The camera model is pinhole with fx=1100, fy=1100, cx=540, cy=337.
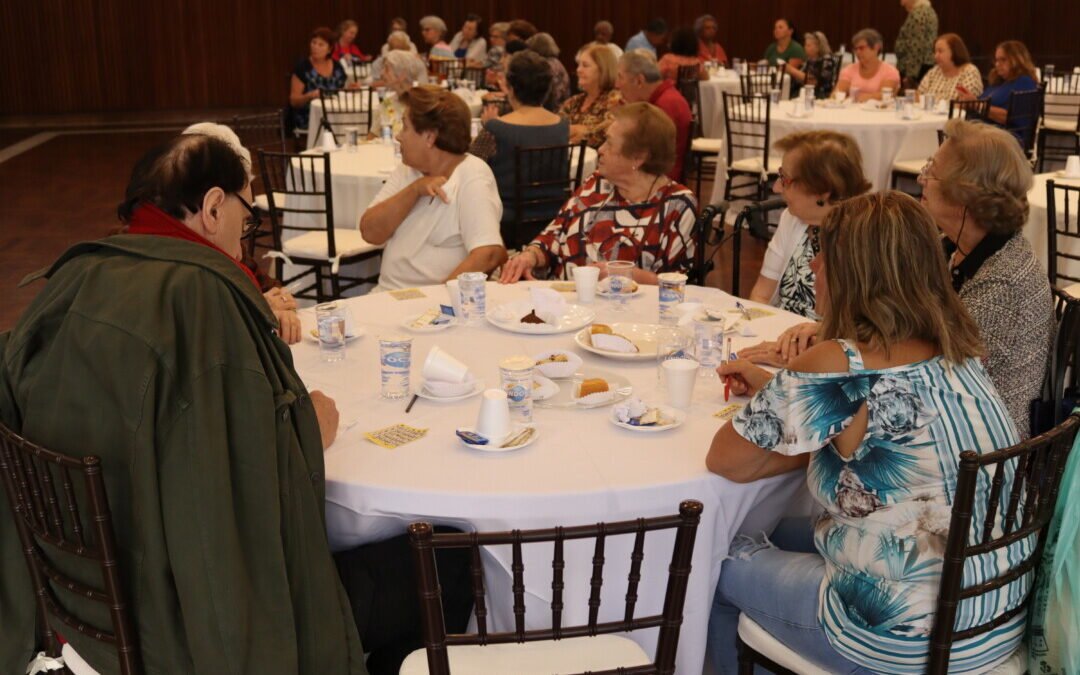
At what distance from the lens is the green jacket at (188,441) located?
6.05ft

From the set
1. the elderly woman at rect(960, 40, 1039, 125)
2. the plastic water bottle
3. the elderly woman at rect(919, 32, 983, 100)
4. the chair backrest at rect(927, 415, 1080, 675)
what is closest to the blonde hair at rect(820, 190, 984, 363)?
the chair backrest at rect(927, 415, 1080, 675)

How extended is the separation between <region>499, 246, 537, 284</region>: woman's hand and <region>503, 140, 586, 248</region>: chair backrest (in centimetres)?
168

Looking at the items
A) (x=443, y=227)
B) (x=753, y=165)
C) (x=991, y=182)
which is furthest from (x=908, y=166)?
(x=991, y=182)

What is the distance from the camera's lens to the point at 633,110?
3982 mm

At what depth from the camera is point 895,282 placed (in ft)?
6.91

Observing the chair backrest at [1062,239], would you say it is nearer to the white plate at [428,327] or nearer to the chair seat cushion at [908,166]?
the chair seat cushion at [908,166]

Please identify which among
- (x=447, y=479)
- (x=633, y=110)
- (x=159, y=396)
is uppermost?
(x=633, y=110)

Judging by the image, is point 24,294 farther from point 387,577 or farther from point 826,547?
point 826,547

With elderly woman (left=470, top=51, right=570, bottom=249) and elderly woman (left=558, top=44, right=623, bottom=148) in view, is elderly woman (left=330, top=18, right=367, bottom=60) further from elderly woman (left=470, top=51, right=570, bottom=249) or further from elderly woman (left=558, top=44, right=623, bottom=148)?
elderly woman (left=470, top=51, right=570, bottom=249)

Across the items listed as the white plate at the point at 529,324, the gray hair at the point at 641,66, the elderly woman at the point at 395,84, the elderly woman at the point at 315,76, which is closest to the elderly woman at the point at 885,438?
the white plate at the point at 529,324

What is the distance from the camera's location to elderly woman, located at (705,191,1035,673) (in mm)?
2074

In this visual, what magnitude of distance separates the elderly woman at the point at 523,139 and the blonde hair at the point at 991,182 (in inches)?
116

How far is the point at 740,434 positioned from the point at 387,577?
0.86 meters

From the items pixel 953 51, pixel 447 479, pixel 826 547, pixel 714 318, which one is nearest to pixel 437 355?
pixel 447 479
